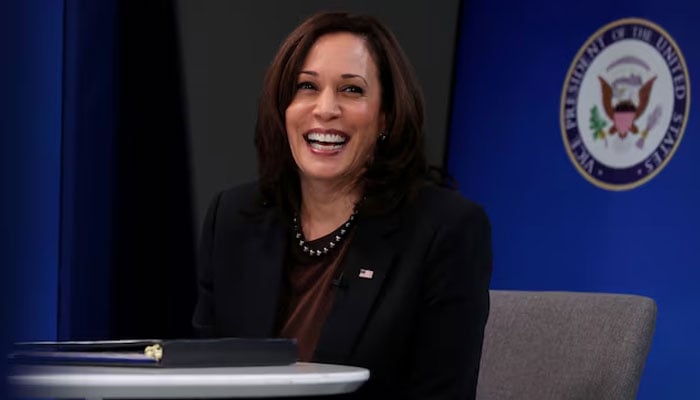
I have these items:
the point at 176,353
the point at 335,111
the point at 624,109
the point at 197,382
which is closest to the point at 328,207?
the point at 335,111

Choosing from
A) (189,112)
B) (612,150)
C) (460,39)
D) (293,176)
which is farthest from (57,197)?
(293,176)

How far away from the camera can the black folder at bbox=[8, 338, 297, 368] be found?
1058 mm

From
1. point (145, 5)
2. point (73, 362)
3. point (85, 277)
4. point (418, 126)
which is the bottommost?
point (85, 277)

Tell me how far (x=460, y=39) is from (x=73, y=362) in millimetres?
3715

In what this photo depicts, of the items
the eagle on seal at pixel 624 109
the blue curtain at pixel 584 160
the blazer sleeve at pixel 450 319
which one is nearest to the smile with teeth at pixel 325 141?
the blazer sleeve at pixel 450 319

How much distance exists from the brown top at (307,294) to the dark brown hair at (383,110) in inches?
4.3

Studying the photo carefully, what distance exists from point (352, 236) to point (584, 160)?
2310 millimetres

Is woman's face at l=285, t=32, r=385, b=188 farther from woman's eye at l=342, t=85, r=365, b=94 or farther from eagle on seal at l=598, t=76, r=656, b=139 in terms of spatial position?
eagle on seal at l=598, t=76, r=656, b=139

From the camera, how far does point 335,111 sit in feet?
6.03

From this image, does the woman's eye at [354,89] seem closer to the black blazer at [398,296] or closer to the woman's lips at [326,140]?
the woman's lips at [326,140]

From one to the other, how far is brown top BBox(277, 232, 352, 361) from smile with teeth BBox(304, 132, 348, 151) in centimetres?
16

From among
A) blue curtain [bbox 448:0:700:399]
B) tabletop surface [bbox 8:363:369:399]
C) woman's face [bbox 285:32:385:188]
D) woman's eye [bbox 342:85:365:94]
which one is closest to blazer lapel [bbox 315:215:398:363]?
woman's face [bbox 285:32:385:188]

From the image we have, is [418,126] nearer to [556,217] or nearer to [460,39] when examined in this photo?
[556,217]

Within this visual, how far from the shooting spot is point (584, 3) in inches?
159
